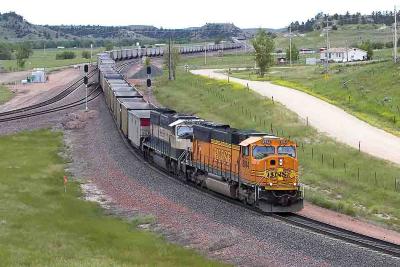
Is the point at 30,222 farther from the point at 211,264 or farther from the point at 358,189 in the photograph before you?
the point at 358,189

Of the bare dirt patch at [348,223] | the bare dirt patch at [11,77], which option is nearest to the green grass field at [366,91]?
the bare dirt patch at [348,223]

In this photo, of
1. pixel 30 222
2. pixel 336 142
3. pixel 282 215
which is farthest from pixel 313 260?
pixel 336 142

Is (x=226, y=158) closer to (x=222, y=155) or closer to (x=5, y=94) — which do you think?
(x=222, y=155)

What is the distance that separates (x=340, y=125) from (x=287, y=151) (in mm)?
27689

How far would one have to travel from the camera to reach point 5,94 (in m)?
100

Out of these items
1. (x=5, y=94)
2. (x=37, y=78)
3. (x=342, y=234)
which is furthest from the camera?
(x=37, y=78)

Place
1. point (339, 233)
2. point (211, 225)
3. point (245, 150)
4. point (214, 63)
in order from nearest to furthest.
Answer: point (339, 233) < point (211, 225) < point (245, 150) < point (214, 63)

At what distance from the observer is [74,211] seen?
31.8 meters

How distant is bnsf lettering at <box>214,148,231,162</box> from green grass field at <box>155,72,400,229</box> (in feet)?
16.9

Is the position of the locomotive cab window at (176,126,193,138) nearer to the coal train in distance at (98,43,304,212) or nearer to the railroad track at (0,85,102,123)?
the coal train in distance at (98,43,304,212)

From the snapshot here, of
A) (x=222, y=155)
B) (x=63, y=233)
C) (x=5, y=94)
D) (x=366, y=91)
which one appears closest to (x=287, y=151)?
(x=222, y=155)

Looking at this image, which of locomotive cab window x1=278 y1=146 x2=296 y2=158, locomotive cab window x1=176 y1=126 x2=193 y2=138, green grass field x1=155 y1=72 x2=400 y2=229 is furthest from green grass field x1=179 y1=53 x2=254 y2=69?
locomotive cab window x1=278 y1=146 x2=296 y2=158

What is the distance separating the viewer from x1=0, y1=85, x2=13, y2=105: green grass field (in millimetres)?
92688

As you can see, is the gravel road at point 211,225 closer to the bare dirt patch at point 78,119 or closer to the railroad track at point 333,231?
the railroad track at point 333,231
